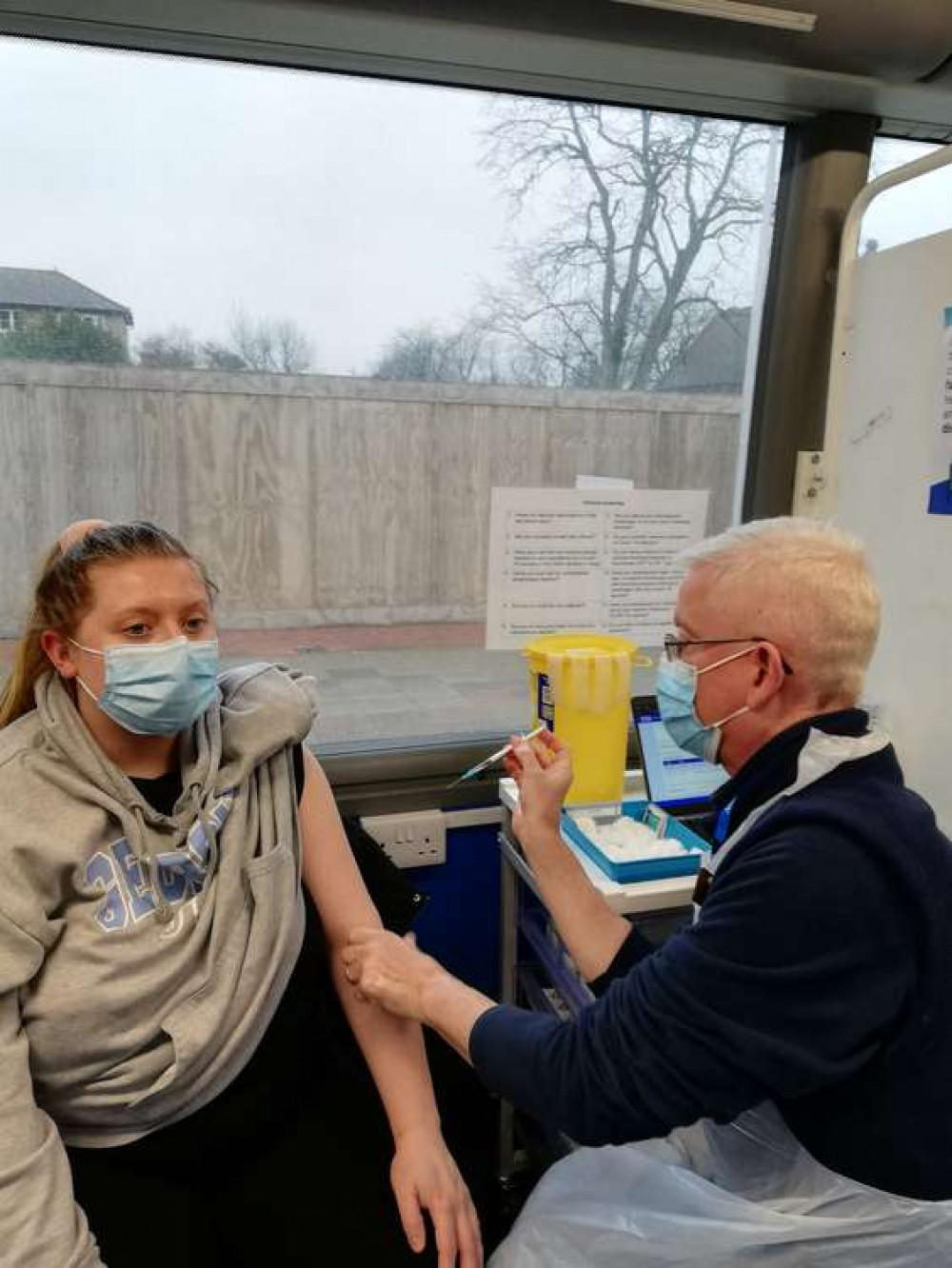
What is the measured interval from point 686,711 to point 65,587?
82cm

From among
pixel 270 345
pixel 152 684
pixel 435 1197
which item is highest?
pixel 270 345

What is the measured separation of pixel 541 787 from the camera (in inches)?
51.0

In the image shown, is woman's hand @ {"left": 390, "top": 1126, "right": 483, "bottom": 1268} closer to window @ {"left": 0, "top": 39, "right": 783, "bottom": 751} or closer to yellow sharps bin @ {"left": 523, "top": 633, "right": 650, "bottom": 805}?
yellow sharps bin @ {"left": 523, "top": 633, "right": 650, "bottom": 805}

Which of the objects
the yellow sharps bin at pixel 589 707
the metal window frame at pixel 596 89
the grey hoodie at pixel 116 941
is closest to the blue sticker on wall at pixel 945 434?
the metal window frame at pixel 596 89

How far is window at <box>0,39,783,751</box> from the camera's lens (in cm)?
163

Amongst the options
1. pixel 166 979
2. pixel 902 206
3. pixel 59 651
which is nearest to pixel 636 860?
pixel 166 979

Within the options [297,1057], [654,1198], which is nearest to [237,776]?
[297,1057]

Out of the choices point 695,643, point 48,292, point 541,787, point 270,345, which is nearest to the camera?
point 695,643

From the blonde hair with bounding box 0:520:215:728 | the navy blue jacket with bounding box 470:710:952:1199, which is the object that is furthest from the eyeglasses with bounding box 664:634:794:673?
the blonde hair with bounding box 0:520:215:728

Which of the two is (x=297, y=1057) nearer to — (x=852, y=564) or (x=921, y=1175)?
(x=921, y=1175)

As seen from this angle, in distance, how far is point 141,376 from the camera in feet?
5.58

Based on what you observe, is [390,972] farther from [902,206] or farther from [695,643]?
[902,206]

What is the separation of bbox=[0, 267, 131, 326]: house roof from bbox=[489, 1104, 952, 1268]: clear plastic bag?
5.35 ft

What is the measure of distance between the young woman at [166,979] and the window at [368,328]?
0.59 meters
